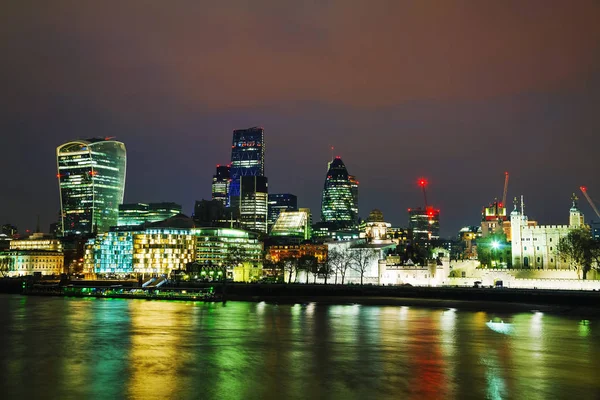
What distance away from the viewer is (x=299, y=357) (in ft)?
171

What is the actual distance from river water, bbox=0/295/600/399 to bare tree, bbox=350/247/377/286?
68669 millimetres

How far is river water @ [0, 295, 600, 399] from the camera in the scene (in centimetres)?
3975

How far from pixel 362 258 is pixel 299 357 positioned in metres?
109

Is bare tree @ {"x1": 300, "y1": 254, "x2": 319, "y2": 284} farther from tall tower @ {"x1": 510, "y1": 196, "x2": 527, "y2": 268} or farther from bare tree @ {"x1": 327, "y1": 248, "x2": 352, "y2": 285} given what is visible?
tall tower @ {"x1": 510, "y1": 196, "x2": 527, "y2": 268}

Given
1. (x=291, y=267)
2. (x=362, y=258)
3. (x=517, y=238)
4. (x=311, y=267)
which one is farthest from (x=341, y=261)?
(x=517, y=238)

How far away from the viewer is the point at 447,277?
5349 inches

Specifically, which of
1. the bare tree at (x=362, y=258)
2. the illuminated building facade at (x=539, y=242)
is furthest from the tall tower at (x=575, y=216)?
the bare tree at (x=362, y=258)

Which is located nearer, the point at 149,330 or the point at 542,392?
the point at 542,392

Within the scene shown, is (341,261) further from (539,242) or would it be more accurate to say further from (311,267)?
(539,242)

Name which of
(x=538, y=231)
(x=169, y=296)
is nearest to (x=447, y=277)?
(x=538, y=231)

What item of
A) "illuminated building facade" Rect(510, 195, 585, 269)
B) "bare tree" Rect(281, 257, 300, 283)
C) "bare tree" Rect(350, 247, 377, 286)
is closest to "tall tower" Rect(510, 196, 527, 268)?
"illuminated building facade" Rect(510, 195, 585, 269)

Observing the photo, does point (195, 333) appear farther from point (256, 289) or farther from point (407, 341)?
point (256, 289)

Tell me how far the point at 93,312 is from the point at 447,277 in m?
72.1

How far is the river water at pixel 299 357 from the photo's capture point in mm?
39750
